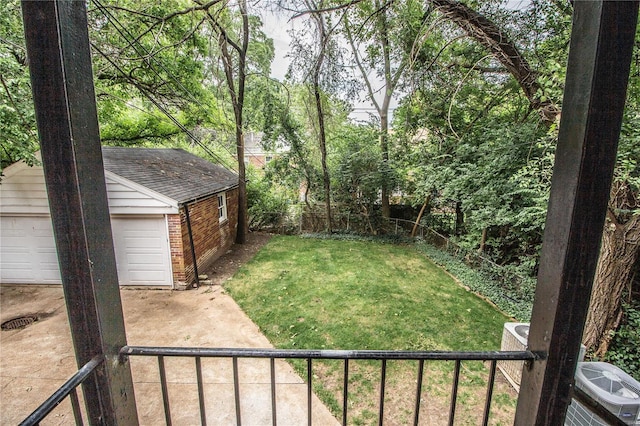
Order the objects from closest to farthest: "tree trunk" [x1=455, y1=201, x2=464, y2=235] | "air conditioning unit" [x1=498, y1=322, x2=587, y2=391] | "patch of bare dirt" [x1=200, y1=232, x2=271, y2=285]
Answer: "air conditioning unit" [x1=498, y1=322, x2=587, y2=391] → "patch of bare dirt" [x1=200, y1=232, x2=271, y2=285] → "tree trunk" [x1=455, y1=201, x2=464, y2=235]

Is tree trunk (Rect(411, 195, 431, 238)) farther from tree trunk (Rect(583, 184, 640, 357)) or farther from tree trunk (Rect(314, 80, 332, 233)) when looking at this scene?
tree trunk (Rect(583, 184, 640, 357))

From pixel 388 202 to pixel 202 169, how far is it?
6.62m

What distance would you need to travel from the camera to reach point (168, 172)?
7.45 m

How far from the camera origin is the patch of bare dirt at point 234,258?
22.7ft

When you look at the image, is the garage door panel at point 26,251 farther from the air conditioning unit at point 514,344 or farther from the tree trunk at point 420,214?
the tree trunk at point 420,214

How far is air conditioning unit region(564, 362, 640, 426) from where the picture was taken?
2.26m

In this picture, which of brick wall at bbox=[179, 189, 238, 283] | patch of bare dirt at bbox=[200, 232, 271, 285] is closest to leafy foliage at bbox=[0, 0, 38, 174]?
brick wall at bbox=[179, 189, 238, 283]

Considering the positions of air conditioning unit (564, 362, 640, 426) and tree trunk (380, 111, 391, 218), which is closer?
air conditioning unit (564, 362, 640, 426)

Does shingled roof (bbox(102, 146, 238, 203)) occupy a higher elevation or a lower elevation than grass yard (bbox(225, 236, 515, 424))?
higher

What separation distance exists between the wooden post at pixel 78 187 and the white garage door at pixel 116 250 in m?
5.44

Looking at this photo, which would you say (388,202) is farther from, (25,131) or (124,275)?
(25,131)

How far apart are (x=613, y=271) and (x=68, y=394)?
5.29 metres

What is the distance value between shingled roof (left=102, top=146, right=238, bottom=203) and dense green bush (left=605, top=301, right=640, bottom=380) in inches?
293

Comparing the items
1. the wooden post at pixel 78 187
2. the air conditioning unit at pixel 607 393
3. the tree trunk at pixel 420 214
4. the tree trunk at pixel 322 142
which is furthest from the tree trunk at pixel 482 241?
the wooden post at pixel 78 187
